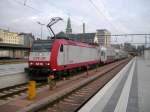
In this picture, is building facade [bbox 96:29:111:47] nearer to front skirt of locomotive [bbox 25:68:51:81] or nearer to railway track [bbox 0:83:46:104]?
front skirt of locomotive [bbox 25:68:51:81]

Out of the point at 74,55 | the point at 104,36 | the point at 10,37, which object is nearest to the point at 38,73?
the point at 74,55

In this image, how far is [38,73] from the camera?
A: 20.5m

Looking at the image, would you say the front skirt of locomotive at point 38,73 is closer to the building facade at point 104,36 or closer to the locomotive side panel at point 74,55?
the locomotive side panel at point 74,55

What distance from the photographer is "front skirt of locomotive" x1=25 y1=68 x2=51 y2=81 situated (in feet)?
66.0

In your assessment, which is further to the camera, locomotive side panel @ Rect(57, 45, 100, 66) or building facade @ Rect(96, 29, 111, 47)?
building facade @ Rect(96, 29, 111, 47)

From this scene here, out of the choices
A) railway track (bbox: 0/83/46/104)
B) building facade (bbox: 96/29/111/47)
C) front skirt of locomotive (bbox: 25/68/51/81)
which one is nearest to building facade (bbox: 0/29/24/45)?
building facade (bbox: 96/29/111/47)

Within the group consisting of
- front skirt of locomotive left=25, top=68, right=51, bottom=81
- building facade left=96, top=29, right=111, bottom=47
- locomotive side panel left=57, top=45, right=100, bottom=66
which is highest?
building facade left=96, top=29, right=111, bottom=47

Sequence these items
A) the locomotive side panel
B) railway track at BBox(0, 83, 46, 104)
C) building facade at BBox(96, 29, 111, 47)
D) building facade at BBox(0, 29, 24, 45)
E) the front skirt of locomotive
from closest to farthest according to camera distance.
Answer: railway track at BBox(0, 83, 46, 104), the front skirt of locomotive, the locomotive side panel, building facade at BBox(96, 29, 111, 47), building facade at BBox(0, 29, 24, 45)

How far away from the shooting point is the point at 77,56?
26.5m

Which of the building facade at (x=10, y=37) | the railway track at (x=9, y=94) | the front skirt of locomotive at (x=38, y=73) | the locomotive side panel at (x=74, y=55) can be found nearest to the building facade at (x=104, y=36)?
the building facade at (x=10, y=37)

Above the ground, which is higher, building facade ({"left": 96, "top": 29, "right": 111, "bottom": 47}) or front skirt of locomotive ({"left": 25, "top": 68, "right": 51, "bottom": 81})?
building facade ({"left": 96, "top": 29, "right": 111, "bottom": 47})

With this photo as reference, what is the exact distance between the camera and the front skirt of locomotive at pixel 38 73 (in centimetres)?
2012

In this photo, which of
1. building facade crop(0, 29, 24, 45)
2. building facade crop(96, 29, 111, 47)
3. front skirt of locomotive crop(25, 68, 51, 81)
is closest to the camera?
front skirt of locomotive crop(25, 68, 51, 81)

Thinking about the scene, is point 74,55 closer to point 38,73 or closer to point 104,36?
point 38,73
